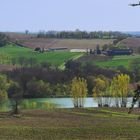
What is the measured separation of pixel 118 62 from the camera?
13512 centimetres

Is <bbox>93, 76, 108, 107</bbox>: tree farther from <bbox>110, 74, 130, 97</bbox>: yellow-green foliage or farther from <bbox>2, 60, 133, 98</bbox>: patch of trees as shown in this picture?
<bbox>110, 74, 130, 97</bbox>: yellow-green foliage

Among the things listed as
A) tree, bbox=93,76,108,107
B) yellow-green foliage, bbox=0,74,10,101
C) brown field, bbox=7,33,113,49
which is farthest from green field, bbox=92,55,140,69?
yellow-green foliage, bbox=0,74,10,101

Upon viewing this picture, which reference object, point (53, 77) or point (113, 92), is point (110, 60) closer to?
point (53, 77)

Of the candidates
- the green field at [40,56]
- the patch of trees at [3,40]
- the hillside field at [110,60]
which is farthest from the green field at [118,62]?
the patch of trees at [3,40]

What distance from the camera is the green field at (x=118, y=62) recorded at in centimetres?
12954

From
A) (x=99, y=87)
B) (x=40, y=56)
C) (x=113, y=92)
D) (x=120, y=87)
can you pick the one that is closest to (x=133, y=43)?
(x=40, y=56)

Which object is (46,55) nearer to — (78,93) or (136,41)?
(136,41)

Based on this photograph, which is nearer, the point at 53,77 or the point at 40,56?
the point at 53,77

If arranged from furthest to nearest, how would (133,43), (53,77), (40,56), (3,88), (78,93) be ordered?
1. (133,43)
2. (40,56)
3. (53,77)
4. (3,88)
5. (78,93)

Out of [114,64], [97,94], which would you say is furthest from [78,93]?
[114,64]

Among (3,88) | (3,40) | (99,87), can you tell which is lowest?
(99,87)

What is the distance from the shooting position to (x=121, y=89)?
267 feet

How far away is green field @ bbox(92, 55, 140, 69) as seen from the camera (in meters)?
130

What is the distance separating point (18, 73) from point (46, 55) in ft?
139
